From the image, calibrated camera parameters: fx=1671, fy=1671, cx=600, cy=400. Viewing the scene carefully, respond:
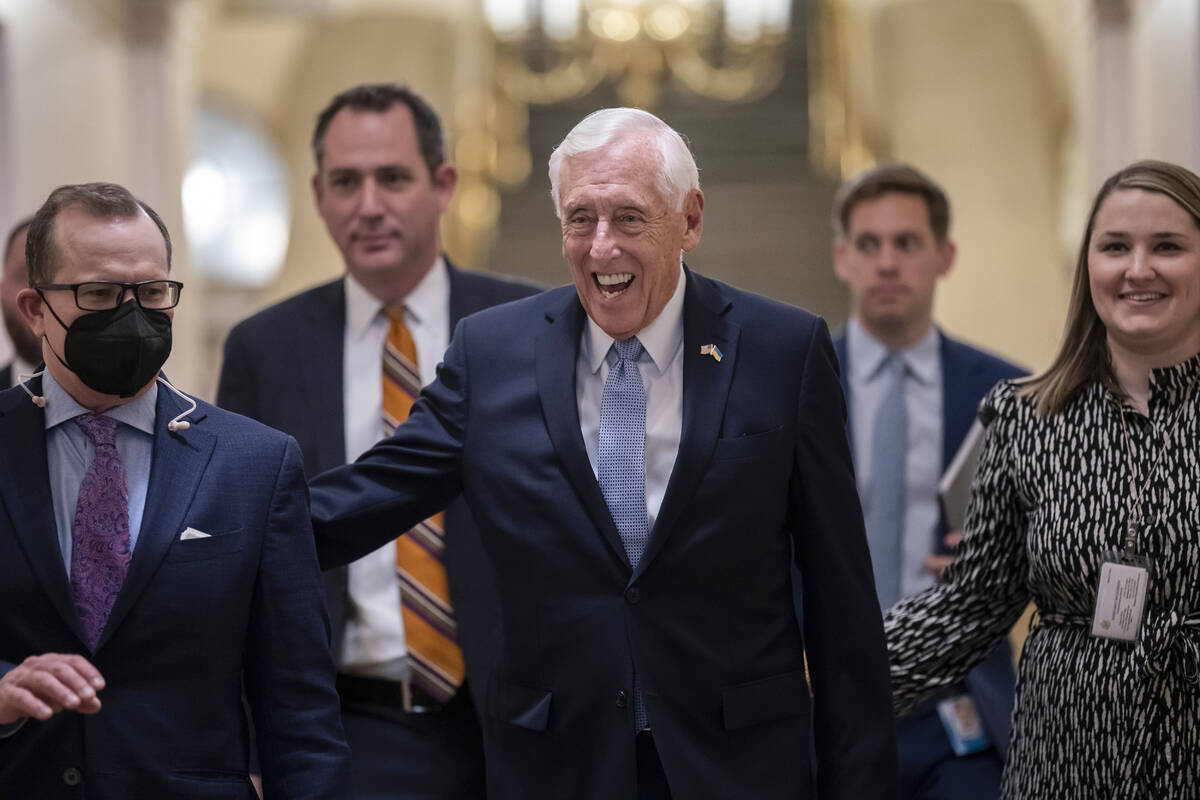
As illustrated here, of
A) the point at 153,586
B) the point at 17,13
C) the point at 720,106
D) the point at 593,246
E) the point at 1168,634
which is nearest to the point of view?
the point at 153,586

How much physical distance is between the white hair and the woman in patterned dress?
96cm

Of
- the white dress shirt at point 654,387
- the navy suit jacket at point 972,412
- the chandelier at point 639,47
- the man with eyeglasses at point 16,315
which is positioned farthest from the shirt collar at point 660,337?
the chandelier at point 639,47

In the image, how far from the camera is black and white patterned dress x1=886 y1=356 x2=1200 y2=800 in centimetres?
334

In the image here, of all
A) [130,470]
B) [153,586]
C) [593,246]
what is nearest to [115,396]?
[130,470]

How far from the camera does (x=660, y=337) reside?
3279 millimetres

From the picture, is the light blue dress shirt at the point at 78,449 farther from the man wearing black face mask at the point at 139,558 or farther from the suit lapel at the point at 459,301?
the suit lapel at the point at 459,301

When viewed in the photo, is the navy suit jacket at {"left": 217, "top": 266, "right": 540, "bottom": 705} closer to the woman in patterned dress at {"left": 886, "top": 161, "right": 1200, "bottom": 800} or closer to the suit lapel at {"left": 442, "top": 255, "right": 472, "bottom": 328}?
the suit lapel at {"left": 442, "top": 255, "right": 472, "bottom": 328}

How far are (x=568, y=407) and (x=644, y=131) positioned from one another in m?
0.55

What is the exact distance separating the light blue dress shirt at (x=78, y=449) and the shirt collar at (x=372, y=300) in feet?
4.33

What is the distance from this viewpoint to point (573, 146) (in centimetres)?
318

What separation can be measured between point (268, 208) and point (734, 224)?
→ 12.8ft

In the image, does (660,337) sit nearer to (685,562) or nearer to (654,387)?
(654,387)

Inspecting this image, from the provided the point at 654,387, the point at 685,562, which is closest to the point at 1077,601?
the point at 685,562

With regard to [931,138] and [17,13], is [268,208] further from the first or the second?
[17,13]
